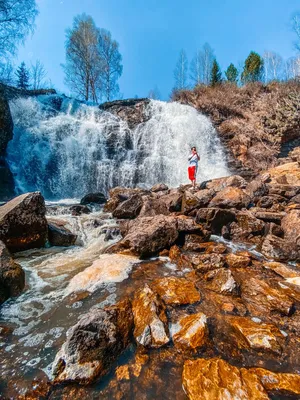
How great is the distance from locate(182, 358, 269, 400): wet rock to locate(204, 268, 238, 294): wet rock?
123 centimetres

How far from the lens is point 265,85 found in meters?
17.3

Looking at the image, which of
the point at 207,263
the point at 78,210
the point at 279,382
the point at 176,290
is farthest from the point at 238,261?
the point at 78,210

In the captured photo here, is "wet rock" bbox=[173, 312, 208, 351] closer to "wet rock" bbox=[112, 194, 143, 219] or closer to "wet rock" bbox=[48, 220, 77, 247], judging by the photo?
"wet rock" bbox=[48, 220, 77, 247]

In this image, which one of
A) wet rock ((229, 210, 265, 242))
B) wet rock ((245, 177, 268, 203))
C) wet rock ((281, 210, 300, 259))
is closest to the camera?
wet rock ((281, 210, 300, 259))

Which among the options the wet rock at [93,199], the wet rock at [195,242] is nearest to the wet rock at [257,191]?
the wet rock at [195,242]

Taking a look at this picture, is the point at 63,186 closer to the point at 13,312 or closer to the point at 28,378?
the point at 13,312

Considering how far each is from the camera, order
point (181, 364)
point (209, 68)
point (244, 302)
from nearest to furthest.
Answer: point (181, 364) < point (244, 302) < point (209, 68)

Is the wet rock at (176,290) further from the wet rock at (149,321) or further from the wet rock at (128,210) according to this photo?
the wet rock at (128,210)

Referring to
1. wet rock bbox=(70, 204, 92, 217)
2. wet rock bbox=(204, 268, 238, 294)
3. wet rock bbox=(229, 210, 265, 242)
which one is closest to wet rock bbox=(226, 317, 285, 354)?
wet rock bbox=(204, 268, 238, 294)

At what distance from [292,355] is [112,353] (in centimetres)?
176

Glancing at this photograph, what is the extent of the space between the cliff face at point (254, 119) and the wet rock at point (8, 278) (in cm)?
1281

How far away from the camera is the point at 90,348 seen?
5.76ft

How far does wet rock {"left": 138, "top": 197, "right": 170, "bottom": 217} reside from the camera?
6520 millimetres

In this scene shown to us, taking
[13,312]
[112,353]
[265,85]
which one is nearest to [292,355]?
[112,353]
